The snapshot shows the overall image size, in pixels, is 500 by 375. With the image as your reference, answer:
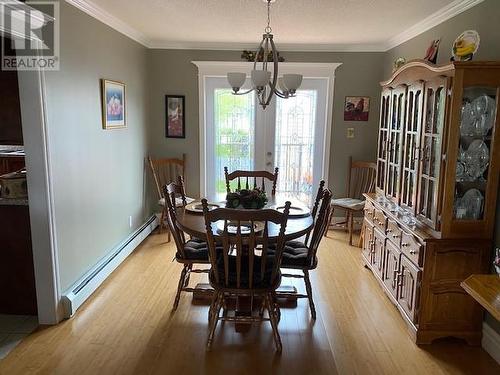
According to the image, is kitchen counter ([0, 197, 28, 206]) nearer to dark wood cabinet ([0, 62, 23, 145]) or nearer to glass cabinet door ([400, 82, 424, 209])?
dark wood cabinet ([0, 62, 23, 145])

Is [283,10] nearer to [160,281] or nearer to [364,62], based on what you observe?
[364,62]

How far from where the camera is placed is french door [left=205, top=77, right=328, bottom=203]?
5.08m

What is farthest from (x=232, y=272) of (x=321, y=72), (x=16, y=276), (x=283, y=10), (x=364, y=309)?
(x=321, y=72)

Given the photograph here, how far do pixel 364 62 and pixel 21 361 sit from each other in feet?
15.2

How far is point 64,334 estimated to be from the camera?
2.67m

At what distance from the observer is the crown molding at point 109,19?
10.0ft

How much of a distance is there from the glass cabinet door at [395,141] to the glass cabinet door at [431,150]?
0.47 meters

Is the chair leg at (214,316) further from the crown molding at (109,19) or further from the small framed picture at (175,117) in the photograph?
the small framed picture at (175,117)

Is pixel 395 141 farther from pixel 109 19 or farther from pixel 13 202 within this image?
pixel 13 202

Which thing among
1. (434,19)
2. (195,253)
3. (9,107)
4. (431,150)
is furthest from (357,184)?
(9,107)

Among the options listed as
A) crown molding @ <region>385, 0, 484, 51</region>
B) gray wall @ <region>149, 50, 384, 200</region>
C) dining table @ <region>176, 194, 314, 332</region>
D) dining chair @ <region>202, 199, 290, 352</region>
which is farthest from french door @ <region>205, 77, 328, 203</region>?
dining chair @ <region>202, 199, 290, 352</region>

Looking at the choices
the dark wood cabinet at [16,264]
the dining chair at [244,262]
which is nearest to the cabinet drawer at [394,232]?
the dining chair at [244,262]

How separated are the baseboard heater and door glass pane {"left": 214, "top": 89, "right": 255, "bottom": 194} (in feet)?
4.56

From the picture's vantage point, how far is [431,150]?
2.72 meters
